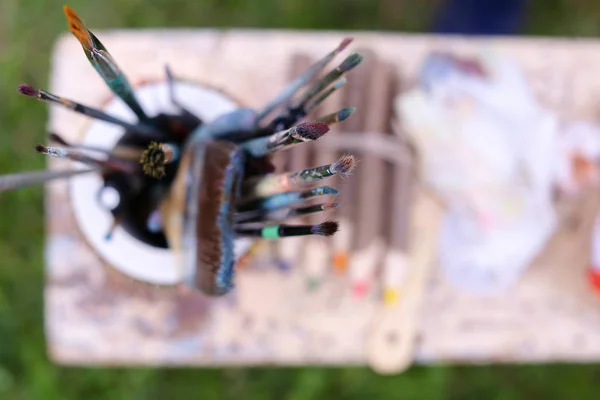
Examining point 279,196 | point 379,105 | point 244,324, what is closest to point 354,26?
point 379,105

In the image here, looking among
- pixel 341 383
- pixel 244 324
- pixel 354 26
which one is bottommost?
pixel 341 383

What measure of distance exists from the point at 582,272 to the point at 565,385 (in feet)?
1.20

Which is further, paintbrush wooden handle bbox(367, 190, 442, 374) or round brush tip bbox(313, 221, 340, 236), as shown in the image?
paintbrush wooden handle bbox(367, 190, 442, 374)

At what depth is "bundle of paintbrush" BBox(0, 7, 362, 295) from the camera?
0.27m

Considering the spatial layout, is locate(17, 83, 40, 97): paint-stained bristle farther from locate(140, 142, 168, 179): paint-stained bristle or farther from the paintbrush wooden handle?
the paintbrush wooden handle

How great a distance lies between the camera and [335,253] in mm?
509

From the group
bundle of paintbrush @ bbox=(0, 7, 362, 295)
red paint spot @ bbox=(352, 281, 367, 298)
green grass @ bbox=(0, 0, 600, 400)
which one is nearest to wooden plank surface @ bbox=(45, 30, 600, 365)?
red paint spot @ bbox=(352, 281, 367, 298)

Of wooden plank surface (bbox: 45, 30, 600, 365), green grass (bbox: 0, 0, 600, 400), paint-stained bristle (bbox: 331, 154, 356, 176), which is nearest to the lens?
paint-stained bristle (bbox: 331, 154, 356, 176)

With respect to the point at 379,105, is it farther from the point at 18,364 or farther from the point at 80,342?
the point at 18,364

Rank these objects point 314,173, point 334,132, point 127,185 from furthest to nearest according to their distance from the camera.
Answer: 1. point 334,132
2. point 127,185
3. point 314,173

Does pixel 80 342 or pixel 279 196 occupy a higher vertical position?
pixel 279 196

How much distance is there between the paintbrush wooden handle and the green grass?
0.28 metres

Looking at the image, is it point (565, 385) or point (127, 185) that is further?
point (565, 385)

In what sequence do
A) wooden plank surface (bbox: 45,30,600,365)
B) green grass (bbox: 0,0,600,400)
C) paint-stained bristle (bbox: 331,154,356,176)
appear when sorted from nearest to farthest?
paint-stained bristle (bbox: 331,154,356,176) < wooden plank surface (bbox: 45,30,600,365) < green grass (bbox: 0,0,600,400)
